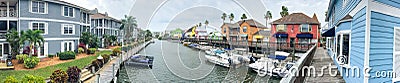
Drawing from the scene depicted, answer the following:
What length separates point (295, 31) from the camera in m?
24.8

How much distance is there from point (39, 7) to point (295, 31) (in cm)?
2294

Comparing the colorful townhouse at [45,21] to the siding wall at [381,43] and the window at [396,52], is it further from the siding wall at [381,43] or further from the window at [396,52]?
the window at [396,52]

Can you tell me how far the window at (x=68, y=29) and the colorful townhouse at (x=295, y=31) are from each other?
65.2 ft

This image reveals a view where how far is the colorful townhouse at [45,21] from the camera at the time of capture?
14469 mm

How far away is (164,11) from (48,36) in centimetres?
1281

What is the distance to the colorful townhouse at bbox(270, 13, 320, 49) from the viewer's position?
23.8 metres

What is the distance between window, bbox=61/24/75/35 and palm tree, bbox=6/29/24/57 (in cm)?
402

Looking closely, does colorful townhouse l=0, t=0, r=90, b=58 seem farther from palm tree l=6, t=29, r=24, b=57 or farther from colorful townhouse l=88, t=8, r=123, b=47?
colorful townhouse l=88, t=8, r=123, b=47

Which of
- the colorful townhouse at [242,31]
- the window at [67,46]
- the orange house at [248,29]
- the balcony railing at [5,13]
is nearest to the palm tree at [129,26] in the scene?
the window at [67,46]

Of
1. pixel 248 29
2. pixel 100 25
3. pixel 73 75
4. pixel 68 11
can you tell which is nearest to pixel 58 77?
pixel 73 75

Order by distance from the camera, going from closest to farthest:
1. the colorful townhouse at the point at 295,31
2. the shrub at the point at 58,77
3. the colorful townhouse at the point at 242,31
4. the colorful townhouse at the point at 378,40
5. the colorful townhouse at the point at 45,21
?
the colorful townhouse at the point at 378,40, the shrub at the point at 58,77, the colorful townhouse at the point at 45,21, the colorful townhouse at the point at 295,31, the colorful townhouse at the point at 242,31

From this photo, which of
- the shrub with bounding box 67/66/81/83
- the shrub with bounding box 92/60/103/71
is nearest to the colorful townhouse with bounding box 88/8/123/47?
the shrub with bounding box 92/60/103/71

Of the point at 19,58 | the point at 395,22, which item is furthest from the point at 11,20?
the point at 395,22

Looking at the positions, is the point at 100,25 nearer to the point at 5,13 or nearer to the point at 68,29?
the point at 68,29
